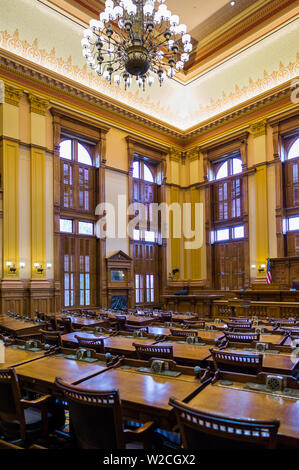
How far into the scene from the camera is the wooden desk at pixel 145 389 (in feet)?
7.18

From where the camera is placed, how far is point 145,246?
15.1 m

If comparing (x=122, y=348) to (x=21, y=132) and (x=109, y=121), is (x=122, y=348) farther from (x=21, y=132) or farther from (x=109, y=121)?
(x=109, y=121)

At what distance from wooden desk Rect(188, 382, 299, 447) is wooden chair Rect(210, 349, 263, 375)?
58 cm

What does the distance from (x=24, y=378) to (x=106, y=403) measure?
4.22 feet

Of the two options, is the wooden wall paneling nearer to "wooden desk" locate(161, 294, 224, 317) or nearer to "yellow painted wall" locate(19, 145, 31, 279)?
"wooden desk" locate(161, 294, 224, 317)

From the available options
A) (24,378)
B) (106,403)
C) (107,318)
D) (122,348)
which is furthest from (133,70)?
(106,403)

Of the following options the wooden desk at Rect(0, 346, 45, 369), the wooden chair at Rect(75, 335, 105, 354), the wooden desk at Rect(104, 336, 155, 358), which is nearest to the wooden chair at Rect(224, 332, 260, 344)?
the wooden desk at Rect(104, 336, 155, 358)

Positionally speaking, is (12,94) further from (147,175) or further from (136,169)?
(147,175)

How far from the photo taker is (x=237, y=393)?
94.1 inches

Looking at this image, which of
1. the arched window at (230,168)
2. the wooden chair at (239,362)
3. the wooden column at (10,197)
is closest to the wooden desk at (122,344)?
the wooden chair at (239,362)

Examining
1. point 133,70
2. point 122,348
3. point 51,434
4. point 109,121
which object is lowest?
point 51,434

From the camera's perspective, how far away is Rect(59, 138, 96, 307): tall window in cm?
1250
